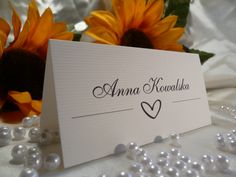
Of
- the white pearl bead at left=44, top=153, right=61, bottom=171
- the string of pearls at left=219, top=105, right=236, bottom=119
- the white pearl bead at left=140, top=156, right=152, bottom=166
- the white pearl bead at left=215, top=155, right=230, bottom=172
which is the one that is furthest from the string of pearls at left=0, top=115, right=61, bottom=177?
the string of pearls at left=219, top=105, right=236, bottom=119

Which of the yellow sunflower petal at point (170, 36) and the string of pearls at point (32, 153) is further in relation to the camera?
the yellow sunflower petal at point (170, 36)

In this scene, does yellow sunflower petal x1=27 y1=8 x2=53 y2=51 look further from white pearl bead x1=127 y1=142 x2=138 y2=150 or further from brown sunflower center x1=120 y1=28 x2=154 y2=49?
white pearl bead x1=127 y1=142 x2=138 y2=150

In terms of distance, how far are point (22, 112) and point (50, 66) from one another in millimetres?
266

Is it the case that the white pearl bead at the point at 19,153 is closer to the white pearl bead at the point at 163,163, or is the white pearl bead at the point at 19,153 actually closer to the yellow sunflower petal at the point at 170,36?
the white pearl bead at the point at 163,163

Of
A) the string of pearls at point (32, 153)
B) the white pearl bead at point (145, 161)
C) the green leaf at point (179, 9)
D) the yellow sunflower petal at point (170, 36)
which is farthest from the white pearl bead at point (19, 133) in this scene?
the green leaf at point (179, 9)

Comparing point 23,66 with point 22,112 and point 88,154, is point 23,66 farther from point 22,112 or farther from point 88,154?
point 88,154

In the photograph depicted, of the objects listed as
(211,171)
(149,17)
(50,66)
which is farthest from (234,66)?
(50,66)

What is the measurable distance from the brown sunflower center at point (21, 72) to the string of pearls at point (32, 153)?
9cm

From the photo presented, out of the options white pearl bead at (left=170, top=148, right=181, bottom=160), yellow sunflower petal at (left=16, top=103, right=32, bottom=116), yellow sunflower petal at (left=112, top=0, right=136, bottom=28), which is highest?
yellow sunflower petal at (left=112, top=0, right=136, bottom=28)

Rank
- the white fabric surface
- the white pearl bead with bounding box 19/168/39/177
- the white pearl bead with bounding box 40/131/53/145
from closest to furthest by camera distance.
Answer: the white pearl bead with bounding box 19/168/39/177
the white pearl bead with bounding box 40/131/53/145
the white fabric surface

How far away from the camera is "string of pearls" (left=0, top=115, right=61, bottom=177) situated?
0.38 meters

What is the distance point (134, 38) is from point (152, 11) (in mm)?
59

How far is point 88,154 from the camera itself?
15.5 inches

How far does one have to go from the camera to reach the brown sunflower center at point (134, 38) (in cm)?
58
